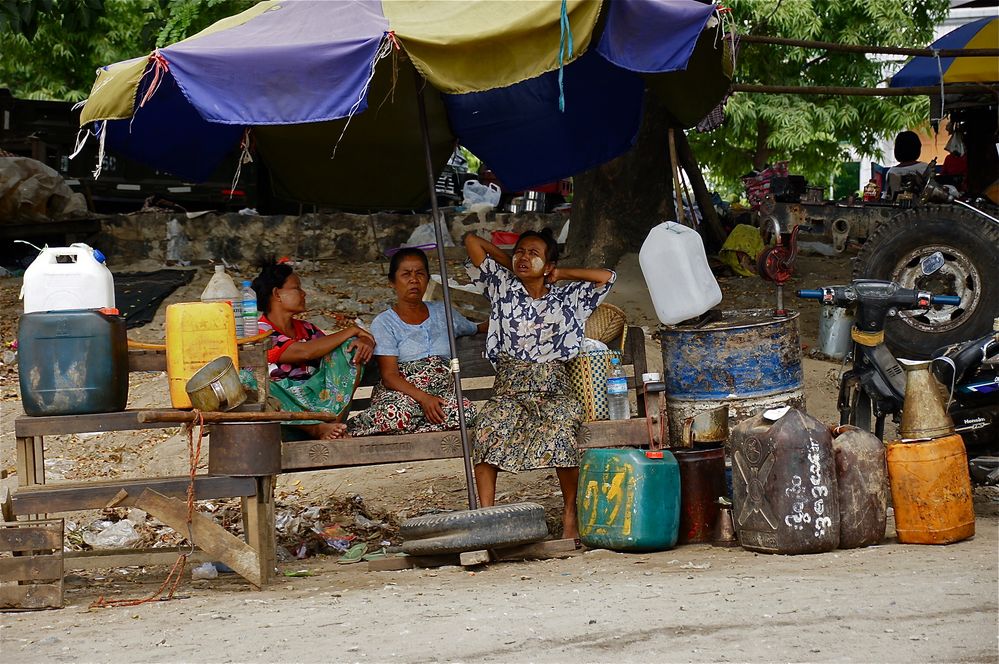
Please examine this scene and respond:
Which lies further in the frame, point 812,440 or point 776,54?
point 776,54

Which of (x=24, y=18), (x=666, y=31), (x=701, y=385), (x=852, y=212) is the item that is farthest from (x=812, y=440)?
(x=852, y=212)

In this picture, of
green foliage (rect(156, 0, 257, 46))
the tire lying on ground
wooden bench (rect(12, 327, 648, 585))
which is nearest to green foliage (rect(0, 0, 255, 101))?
green foliage (rect(156, 0, 257, 46))

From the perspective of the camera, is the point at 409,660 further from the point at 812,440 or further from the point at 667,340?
the point at 667,340

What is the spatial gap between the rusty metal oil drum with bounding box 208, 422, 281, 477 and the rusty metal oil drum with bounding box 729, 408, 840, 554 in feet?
6.94

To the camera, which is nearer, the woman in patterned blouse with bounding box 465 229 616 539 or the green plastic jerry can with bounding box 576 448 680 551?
the green plastic jerry can with bounding box 576 448 680 551

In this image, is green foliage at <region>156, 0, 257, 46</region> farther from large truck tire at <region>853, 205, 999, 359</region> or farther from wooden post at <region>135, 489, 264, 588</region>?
large truck tire at <region>853, 205, 999, 359</region>

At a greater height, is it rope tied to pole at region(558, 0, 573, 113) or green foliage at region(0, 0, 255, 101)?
green foliage at region(0, 0, 255, 101)

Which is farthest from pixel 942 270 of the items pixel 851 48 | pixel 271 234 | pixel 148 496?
pixel 271 234

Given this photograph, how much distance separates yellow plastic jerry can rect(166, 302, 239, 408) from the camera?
507cm

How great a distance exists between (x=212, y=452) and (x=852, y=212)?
8.46 metres

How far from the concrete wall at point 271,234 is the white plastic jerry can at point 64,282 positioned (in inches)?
259

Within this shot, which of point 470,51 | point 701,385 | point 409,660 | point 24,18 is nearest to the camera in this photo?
point 409,660

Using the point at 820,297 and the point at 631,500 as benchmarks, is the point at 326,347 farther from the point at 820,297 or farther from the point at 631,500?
the point at 820,297

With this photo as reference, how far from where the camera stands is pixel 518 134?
6.82 meters
